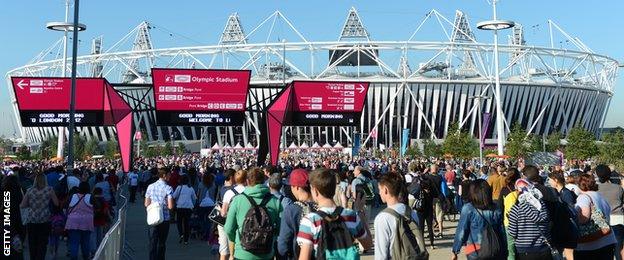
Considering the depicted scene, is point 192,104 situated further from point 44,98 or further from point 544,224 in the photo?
point 544,224

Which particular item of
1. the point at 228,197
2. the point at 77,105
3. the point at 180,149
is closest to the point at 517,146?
the point at 180,149

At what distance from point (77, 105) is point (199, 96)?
14.2ft

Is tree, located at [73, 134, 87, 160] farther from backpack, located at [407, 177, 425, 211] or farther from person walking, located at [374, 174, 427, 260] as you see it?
person walking, located at [374, 174, 427, 260]

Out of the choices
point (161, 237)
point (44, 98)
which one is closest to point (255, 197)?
point (161, 237)

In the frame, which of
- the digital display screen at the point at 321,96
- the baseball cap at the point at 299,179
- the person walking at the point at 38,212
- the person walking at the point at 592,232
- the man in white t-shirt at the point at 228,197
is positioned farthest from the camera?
the digital display screen at the point at 321,96

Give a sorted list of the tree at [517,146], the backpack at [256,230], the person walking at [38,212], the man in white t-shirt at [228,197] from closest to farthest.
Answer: the backpack at [256,230]
the man in white t-shirt at [228,197]
the person walking at [38,212]
the tree at [517,146]

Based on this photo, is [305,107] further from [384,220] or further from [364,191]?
[384,220]

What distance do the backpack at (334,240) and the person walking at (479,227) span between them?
5.47 ft

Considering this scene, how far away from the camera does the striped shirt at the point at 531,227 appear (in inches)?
246

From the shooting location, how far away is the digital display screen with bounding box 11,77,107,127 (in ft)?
75.4

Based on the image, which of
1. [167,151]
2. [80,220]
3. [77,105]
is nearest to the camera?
[80,220]

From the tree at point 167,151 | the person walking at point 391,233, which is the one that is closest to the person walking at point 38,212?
the person walking at point 391,233

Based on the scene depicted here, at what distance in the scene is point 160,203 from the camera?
9.99m

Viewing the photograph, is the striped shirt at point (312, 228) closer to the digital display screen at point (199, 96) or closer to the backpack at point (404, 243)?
the backpack at point (404, 243)
